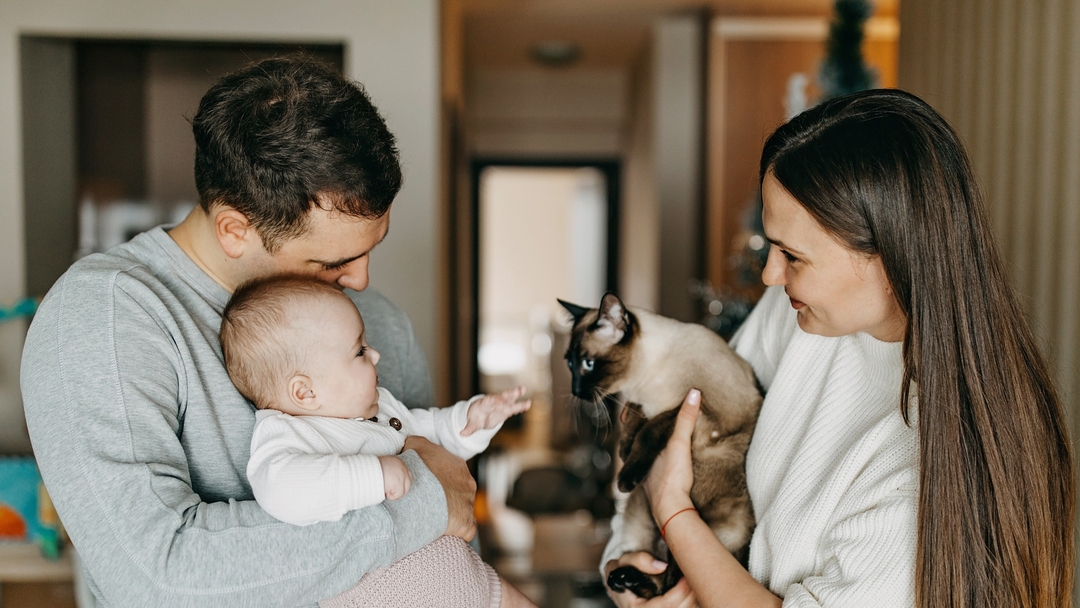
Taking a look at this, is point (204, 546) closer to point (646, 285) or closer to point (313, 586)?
point (313, 586)

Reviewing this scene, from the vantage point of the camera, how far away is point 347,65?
270 cm

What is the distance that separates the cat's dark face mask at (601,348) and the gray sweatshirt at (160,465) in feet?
1.76

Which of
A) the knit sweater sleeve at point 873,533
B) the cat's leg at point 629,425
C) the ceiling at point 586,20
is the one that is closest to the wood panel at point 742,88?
the ceiling at point 586,20

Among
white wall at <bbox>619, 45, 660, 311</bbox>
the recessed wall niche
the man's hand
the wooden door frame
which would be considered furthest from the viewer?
the wooden door frame

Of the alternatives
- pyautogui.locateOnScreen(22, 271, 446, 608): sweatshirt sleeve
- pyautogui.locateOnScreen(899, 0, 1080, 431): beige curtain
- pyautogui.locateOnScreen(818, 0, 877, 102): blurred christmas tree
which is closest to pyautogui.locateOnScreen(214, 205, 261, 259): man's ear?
pyautogui.locateOnScreen(22, 271, 446, 608): sweatshirt sleeve

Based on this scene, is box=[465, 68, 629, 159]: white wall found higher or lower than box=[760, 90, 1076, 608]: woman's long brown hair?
higher

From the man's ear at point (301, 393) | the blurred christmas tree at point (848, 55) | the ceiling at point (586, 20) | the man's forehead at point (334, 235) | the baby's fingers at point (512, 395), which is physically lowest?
the baby's fingers at point (512, 395)

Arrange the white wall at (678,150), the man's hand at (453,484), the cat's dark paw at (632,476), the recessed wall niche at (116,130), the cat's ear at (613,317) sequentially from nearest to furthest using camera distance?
the man's hand at (453,484) → the cat's dark paw at (632,476) → the cat's ear at (613,317) → the recessed wall niche at (116,130) → the white wall at (678,150)

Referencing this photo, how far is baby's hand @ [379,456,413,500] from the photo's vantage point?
96 centimetres

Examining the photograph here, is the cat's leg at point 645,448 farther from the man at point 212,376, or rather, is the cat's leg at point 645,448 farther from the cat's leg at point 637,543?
the man at point 212,376

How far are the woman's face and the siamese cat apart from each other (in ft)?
0.84

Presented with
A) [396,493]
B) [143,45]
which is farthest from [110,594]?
[143,45]

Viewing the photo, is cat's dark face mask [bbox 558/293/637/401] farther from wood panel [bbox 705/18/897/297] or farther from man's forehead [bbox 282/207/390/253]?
wood panel [bbox 705/18/897/297]

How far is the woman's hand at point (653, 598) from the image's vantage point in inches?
47.3
